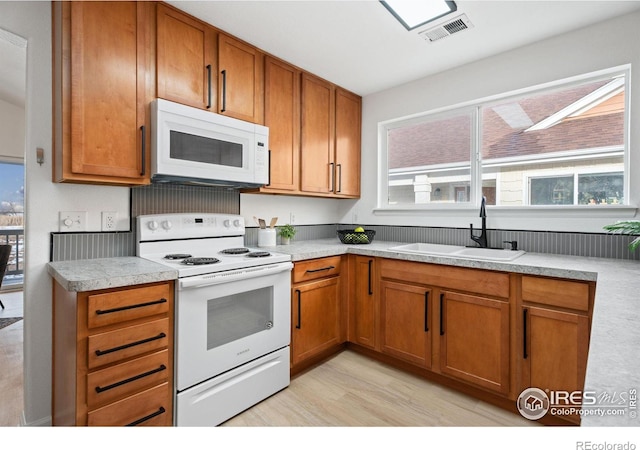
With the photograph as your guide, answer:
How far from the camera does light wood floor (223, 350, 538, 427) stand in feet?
6.25

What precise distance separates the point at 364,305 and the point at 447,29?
81.4 inches

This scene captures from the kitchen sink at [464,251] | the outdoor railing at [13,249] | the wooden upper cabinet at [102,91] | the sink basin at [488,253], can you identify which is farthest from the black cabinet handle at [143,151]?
the outdoor railing at [13,249]

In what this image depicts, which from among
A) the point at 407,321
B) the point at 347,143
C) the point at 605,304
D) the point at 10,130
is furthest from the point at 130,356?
the point at 10,130

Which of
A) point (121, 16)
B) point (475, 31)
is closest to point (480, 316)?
point (475, 31)

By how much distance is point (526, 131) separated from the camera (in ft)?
8.33

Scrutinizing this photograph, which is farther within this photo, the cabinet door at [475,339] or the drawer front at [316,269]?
the drawer front at [316,269]

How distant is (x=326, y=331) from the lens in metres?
2.59

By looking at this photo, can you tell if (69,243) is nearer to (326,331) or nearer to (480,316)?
(326,331)

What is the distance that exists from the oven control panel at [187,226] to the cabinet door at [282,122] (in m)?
0.38

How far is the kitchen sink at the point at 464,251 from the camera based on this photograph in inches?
91.6

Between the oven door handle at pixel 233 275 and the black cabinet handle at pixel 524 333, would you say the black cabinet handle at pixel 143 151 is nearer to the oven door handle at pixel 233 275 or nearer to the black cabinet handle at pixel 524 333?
the oven door handle at pixel 233 275

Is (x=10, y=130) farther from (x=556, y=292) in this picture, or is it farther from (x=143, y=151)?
(x=556, y=292)
